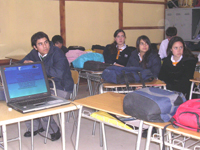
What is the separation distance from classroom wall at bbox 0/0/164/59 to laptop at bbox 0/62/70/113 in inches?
147

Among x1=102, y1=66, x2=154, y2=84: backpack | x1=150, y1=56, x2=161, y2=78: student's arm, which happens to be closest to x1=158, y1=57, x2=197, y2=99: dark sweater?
x1=150, y1=56, x2=161, y2=78: student's arm

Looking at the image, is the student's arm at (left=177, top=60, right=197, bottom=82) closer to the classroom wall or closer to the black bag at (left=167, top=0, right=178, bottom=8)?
the classroom wall

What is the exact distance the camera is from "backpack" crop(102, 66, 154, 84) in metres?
2.91

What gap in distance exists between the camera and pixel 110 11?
22.9 feet

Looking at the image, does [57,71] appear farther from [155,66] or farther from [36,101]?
[155,66]

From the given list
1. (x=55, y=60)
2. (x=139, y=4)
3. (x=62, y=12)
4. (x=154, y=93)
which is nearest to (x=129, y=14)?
(x=139, y=4)

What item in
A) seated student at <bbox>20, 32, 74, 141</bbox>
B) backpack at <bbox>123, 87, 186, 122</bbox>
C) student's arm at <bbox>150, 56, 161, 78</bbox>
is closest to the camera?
backpack at <bbox>123, 87, 186, 122</bbox>

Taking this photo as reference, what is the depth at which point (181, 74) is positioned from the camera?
3393 millimetres

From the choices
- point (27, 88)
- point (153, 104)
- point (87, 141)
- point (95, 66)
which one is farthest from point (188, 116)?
point (95, 66)

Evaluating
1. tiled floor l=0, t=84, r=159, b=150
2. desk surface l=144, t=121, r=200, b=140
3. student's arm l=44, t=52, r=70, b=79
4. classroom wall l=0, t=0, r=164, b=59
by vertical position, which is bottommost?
tiled floor l=0, t=84, r=159, b=150

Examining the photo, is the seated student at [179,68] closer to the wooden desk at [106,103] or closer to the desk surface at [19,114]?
the wooden desk at [106,103]

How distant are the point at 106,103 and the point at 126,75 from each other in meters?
0.78

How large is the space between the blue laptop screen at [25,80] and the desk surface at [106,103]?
13.7 inches

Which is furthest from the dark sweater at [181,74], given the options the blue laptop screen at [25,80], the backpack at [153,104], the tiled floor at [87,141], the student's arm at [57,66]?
the blue laptop screen at [25,80]
